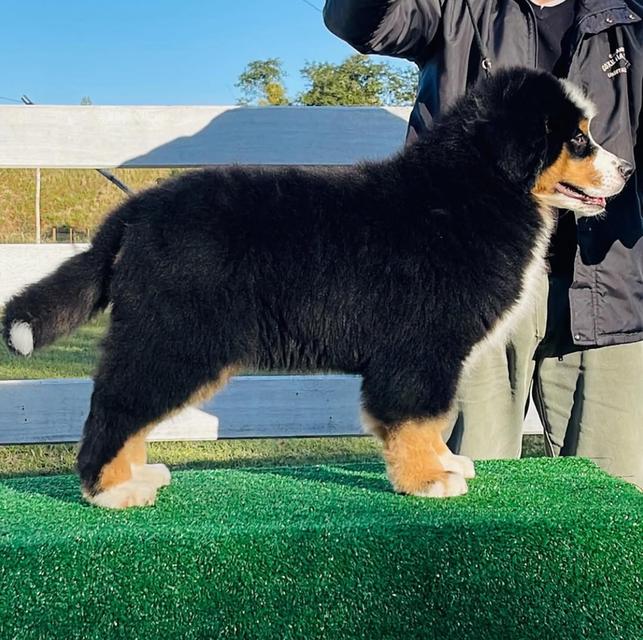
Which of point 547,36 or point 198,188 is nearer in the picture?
point 198,188

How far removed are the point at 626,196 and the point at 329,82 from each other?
145 ft

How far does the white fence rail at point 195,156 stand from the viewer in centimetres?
483

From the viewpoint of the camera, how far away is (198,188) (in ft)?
9.64

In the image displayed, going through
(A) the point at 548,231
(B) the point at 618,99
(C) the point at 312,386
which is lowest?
(C) the point at 312,386

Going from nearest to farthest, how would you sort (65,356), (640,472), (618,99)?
(618,99) → (640,472) → (65,356)

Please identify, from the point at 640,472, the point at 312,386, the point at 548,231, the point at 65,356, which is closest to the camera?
the point at 548,231

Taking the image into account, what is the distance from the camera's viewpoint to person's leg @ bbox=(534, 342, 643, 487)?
4.18 meters

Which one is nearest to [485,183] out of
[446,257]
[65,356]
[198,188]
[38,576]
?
[446,257]

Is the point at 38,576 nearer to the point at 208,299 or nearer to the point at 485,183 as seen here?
the point at 208,299

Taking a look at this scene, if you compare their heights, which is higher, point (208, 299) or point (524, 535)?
point (208, 299)

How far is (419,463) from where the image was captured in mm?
2986

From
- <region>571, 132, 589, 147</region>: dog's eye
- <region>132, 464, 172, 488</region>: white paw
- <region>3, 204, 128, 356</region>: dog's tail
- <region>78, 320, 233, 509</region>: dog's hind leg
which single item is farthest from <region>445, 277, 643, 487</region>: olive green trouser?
<region>3, 204, 128, 356</region>: dog's tail

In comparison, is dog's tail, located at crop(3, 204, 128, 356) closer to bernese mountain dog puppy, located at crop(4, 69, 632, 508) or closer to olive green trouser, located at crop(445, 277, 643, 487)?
bernese mountain dog puppy, located at crop(4, 69, 632, 508)

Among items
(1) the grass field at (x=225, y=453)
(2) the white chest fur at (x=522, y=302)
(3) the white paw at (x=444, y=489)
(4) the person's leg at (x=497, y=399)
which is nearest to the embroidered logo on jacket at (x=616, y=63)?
(2) the white chest fur at (x=522, y=302)
